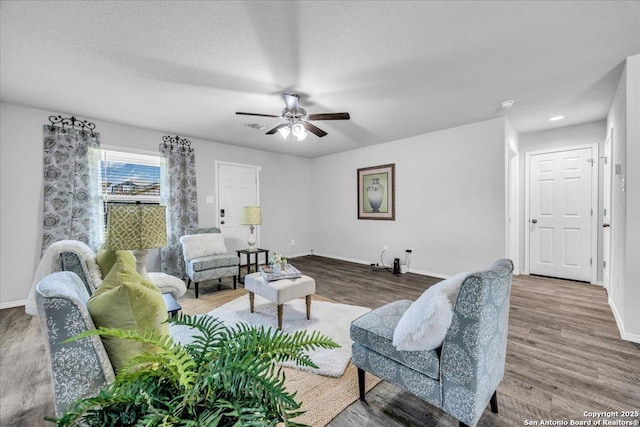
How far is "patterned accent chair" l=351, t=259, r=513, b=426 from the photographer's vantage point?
122cm

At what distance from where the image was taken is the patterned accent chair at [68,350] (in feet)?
3.06

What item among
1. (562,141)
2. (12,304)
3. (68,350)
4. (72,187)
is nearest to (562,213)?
(562,141)

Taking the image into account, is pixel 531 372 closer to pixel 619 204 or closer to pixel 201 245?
pixel 619 204

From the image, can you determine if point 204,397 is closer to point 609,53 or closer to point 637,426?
point 637,426

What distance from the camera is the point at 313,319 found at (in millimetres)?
2828

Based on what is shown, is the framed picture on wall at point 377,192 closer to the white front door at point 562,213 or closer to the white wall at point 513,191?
the white wall at point 513,191

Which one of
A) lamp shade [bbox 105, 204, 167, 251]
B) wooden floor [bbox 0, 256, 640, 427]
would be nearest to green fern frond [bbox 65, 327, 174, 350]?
lamp shade [bbox 105, 204, 167, 251]

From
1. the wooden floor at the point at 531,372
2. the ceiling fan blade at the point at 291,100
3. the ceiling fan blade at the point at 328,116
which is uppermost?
the ceiling fan blade at the point at 291,100

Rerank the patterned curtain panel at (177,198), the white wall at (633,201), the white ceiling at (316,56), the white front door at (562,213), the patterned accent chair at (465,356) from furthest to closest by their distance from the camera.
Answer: the patterned curtain panel at (177,198), the white front door at (562,213), the white wall at (633,201), the white ceiling at (316,56), the patterned accent chair at (465,356)

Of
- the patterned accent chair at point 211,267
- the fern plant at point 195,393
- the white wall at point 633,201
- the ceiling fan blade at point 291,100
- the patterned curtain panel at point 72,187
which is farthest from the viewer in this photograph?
the patterned accent chair at point 211,267

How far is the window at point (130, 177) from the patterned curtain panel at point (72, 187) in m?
0.12

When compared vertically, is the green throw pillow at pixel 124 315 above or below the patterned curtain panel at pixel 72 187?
below

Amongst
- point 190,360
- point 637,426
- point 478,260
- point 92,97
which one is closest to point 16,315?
point 92,97

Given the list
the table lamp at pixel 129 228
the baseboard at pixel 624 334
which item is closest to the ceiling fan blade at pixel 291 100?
the table lamp at pixel 129 228
